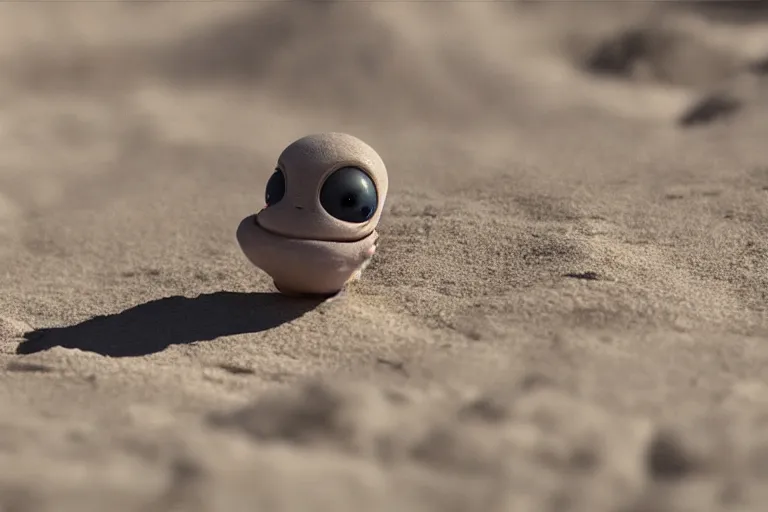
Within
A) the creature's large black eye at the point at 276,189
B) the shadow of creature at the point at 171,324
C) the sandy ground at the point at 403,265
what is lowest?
the shadow of creature at the point at 171,324

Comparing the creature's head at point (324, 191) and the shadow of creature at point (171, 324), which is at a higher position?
the creature's head at point (324, 191)

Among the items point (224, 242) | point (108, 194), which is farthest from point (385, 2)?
point (224, 242)

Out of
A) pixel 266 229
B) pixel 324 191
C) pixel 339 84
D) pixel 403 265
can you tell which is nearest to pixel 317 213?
pixel 324 191

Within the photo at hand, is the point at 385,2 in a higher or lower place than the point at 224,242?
higher

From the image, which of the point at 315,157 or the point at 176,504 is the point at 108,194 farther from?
the point at 176,504

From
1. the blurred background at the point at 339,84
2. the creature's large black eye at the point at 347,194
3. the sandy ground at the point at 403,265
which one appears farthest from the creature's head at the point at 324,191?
the blurred background at the point at 339,84

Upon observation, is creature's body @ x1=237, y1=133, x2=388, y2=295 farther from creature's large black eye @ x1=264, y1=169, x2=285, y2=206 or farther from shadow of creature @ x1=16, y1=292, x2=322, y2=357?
shadow of creature @ x1=16, y1=292, x2=322, y2=357

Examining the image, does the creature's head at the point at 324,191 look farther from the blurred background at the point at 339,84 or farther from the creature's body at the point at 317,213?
the blurred background at the point at 339,84

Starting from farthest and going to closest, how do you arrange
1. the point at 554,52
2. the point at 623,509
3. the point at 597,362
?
the point at 554,52 → the point at 597,362 → the point at 623,509
